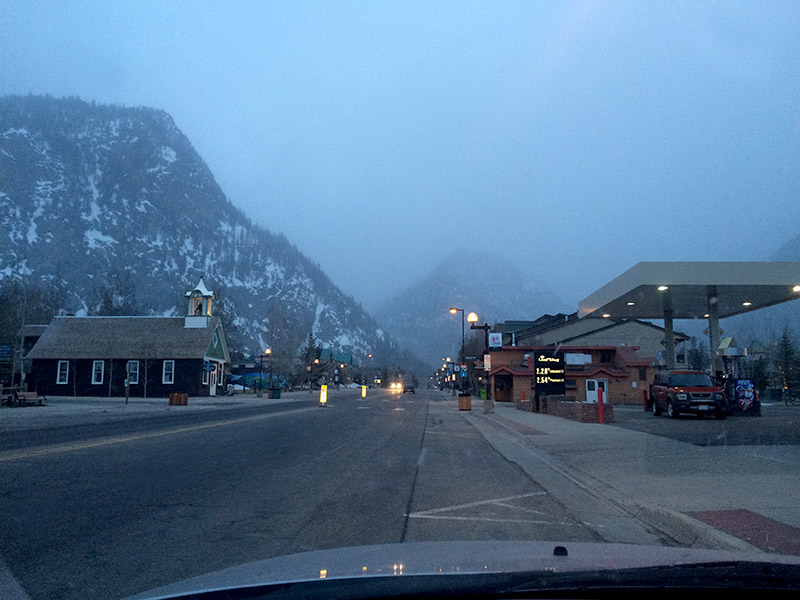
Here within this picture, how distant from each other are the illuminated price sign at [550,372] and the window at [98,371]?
4283 cm

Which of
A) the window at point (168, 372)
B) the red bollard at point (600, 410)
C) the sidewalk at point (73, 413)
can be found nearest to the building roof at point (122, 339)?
the window at point (168, 372)

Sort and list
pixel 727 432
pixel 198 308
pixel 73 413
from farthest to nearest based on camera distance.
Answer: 1. pixel 198 308
2. pixel 73 413
3. pixel 727 432

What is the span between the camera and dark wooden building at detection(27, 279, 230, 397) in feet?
189

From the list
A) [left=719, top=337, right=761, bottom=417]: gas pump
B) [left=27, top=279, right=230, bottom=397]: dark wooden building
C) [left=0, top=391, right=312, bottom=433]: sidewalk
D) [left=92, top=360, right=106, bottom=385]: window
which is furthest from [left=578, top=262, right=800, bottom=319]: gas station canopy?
[left=92, top=360, right=106, bottom=385]: window

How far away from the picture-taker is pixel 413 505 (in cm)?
888

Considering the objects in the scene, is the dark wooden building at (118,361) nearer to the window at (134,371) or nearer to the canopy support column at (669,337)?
the window at (134,371)

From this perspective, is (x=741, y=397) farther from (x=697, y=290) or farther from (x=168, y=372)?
(x=168, y=372)

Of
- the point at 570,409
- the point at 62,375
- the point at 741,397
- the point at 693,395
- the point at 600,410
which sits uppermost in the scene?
the point at 693,395

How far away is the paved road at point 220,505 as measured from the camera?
5973 millimetres

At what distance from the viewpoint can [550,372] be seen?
31.2 meters

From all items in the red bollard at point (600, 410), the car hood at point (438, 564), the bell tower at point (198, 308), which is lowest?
the red bollard at point (600, 410)

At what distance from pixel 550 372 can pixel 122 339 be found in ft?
141

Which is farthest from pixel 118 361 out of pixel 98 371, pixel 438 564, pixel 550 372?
pixel 438 564

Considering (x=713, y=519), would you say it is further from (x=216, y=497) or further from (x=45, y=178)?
(x=45, y=178)
